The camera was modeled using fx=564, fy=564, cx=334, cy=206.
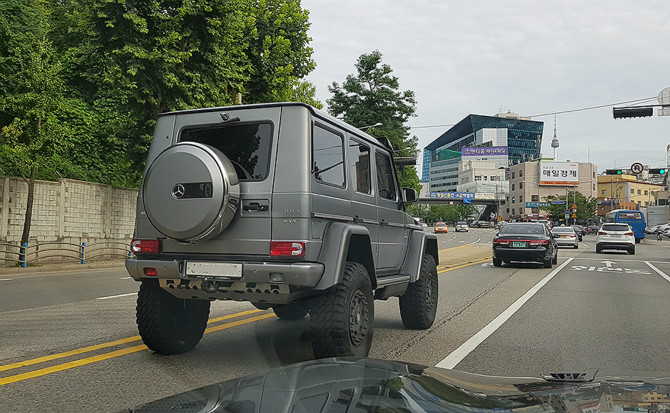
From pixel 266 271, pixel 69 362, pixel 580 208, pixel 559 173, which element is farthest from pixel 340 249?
pixel 559 173

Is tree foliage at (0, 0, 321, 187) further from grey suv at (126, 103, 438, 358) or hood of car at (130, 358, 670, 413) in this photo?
hood of car at (130, 358, 670, 413)

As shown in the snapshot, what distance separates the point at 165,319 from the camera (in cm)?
516

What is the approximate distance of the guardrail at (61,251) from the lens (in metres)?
16.3

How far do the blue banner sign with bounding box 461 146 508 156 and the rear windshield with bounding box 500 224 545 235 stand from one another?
533 ft

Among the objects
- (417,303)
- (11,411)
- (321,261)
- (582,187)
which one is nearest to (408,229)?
(417,303)

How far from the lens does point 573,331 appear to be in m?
7.31

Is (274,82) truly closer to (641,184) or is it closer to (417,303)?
(417,303)

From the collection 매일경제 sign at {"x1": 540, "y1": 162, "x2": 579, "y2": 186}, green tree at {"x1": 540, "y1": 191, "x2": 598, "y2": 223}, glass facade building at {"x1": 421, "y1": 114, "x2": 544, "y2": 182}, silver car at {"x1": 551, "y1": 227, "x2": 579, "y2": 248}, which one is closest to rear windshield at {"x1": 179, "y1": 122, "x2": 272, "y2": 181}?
silver car at {"x1": 551, "y1": 227, "x2": 579, "y2": 248}

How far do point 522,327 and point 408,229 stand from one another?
2.11 meters

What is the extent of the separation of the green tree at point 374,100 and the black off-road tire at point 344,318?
1884 inches

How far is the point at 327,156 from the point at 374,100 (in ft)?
162

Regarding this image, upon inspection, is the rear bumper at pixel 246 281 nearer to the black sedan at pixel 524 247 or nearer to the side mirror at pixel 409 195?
the side mirror at pixel 409 195

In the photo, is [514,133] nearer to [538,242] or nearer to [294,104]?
[538,242]

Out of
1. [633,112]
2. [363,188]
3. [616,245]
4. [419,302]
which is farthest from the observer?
[616,245]
